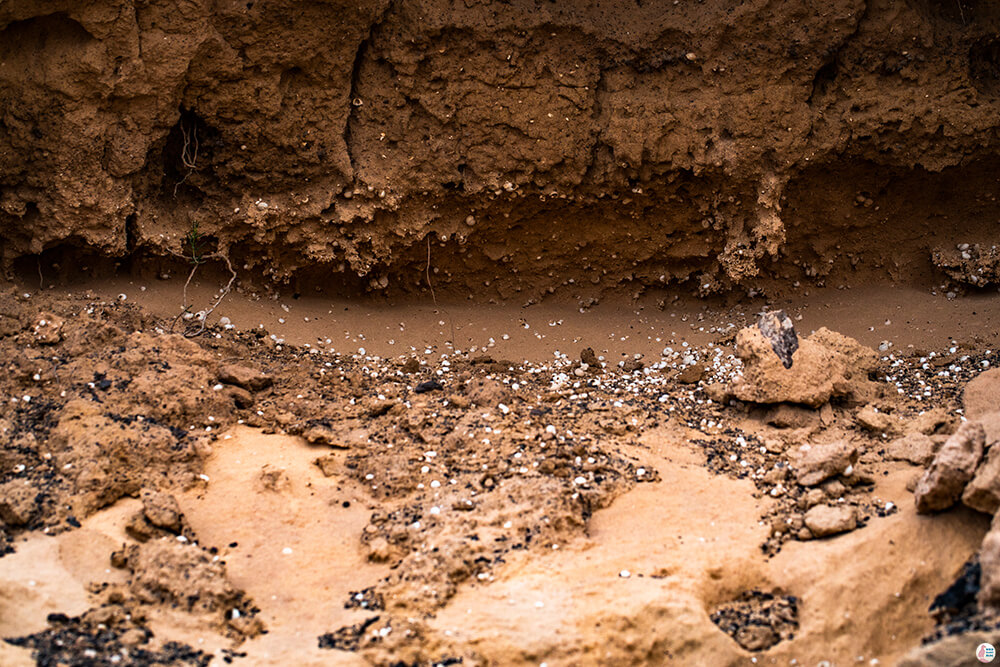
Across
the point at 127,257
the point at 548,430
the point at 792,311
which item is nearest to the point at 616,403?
the point at 548,430

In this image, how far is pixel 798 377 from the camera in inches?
180

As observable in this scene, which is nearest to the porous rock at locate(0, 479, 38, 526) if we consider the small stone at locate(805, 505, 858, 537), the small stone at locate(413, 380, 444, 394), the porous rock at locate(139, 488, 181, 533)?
the porous rock at locate(139, 488, 181, 533)

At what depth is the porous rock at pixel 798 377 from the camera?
455cm

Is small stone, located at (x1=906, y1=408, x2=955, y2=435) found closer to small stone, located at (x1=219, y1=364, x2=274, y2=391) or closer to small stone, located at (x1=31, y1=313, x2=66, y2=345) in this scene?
small stone, located at (x1=219, y1=364, x2=274, y2=391)

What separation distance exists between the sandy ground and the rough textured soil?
0.60 metres

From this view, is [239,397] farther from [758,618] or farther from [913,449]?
[913,449]

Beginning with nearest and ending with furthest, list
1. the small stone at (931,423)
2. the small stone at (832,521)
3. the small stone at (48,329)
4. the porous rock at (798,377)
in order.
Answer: the small stone at (832,521), the small stone at (931,423), the porous rock at (798,377), the small stone at (48,329)

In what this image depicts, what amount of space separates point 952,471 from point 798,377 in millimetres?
1308

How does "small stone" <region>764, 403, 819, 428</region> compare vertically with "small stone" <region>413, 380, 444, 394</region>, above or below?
below

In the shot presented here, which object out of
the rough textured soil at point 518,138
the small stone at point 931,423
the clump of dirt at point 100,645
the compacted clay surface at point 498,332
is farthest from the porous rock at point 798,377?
the clump of dirt at point 100,645

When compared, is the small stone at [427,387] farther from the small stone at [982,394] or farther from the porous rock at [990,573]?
the porous rock at [990,573]

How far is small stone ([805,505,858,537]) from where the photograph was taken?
140 inches

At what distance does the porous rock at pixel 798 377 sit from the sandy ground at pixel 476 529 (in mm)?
96

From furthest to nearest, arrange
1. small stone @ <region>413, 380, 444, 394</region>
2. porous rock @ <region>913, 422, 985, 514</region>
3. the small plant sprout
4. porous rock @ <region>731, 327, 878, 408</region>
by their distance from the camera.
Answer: the small plant sprout, small stone @ <region>413, 380, 444, 394</region>, porous rock @ <region>731, 327, 878, 408</region>, porous rock @ <region>913, 422, 985, 514</region>
